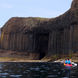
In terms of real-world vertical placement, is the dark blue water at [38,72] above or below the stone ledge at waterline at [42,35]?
below

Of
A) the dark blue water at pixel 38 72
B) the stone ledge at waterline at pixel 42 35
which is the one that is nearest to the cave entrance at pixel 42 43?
the stone ledge at waterline at pixel 42 35

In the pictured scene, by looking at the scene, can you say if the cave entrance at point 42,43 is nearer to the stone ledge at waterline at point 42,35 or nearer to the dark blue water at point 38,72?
the stone ledge at waterline at point 42,35

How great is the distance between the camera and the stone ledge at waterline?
5212 inches

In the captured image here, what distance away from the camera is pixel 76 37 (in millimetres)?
128625

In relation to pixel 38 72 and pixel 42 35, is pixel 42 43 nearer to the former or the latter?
pixel 42 35

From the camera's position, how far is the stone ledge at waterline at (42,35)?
13238 cm

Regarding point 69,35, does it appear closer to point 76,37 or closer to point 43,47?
point 76,37

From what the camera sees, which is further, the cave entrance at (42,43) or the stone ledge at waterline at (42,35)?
the cave entrance at (42,43)

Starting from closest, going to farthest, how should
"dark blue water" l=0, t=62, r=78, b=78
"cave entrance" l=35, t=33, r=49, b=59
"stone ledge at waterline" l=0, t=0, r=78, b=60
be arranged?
"dark blue water" l=0, t=62, r=78, b=78, "stone ledge at waterline" l=0, t=0, r=78, b=60, "cave entrance" l=35, t=33, r=49, b=59

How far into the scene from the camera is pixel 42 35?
549 ft

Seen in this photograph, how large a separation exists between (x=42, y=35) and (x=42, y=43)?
5.29 meters

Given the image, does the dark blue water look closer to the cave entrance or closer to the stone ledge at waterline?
the stone ledge at waterline

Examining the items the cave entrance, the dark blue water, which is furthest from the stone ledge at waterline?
the dark blue water

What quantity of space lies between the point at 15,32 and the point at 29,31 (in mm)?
12816
